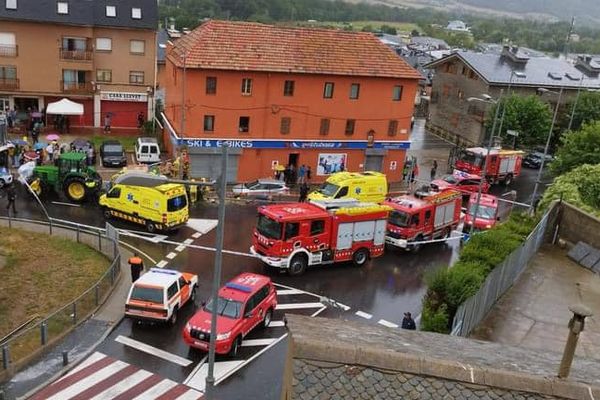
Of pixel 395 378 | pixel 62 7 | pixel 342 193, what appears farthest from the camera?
pixel 62 7

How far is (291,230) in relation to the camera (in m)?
25.7

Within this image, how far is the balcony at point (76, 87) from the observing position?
4850cm

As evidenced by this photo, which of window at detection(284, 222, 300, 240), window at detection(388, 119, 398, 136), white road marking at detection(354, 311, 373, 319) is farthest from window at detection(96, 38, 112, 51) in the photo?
white road marking at detection(354, 311, 373, 319)

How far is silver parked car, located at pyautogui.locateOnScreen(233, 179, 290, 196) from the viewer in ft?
124

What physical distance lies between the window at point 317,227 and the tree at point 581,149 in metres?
20.0

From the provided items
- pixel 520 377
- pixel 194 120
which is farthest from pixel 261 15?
pixel 520 377

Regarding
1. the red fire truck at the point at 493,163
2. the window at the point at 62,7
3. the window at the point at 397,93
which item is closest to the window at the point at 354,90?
the window at the point at 397,93

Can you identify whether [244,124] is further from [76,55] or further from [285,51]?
[76,55]

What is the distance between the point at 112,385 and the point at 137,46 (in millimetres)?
37926

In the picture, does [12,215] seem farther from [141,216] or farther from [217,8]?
[217,8]

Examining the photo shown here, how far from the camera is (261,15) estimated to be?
147 m

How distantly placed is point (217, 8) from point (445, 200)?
12946 cm

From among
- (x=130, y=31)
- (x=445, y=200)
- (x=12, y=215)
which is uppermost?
(x=130, y=31)

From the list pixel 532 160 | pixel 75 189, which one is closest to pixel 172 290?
pixel 75 189
